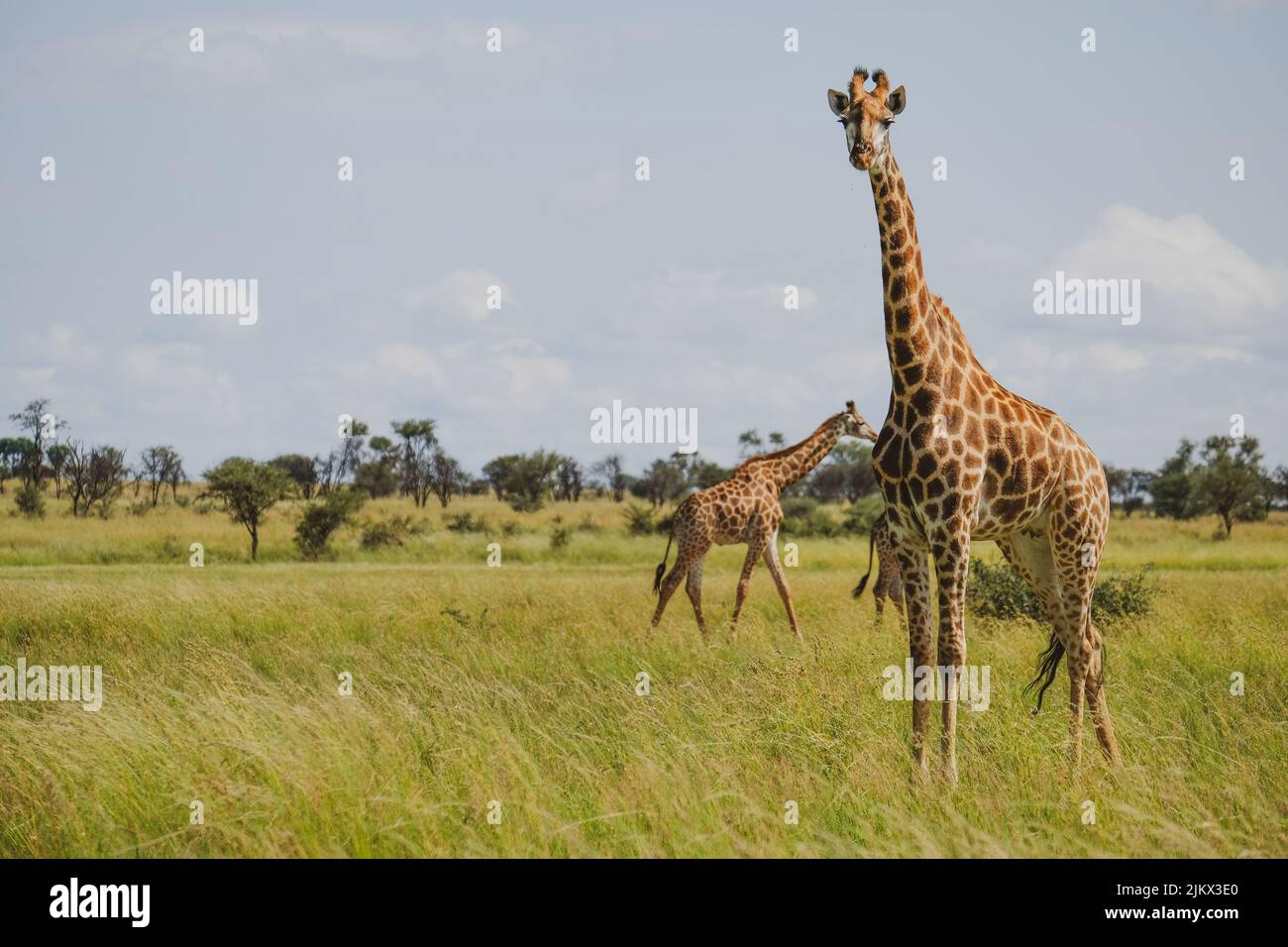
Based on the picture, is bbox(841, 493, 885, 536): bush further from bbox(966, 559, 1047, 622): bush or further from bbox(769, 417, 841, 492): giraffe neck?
bbox(769, 417, 841, 492): giraffe neck

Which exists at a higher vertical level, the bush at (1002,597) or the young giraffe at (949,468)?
the young giraffe at (949,468)

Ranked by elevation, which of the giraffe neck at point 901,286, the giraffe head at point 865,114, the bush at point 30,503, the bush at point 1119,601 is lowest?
the bush at point 1119,601

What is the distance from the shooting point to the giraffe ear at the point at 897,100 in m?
7.64

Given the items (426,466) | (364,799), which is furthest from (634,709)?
(426,466)

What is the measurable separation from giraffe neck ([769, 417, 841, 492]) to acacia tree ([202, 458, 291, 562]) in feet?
59.3

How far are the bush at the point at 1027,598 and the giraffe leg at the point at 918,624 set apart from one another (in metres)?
7.43

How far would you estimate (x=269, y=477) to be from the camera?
103 feet

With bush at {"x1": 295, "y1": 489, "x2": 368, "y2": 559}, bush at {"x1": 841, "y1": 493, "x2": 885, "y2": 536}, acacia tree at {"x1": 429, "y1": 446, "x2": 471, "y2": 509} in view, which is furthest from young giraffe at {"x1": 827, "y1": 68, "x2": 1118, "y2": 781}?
acacia tree at {"x1": 429, "y1": 446, "x2": 471, "y2": 509}

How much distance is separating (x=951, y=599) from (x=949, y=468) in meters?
0.85

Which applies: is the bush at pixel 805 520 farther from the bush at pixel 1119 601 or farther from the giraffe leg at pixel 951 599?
the giraffe leg at pixel 951 599

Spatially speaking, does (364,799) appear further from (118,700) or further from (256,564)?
(256,564)

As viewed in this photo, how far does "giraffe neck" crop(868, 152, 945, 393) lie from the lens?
8008mm

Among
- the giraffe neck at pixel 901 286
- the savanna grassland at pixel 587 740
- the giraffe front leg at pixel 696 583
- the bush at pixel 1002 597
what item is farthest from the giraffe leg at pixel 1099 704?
the giraffe front leg at pixel 696 583
